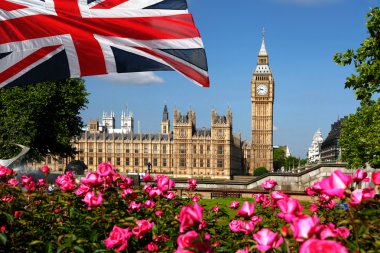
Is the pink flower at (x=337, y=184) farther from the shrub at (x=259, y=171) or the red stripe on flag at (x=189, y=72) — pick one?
the shrub at (x=259, y=171)

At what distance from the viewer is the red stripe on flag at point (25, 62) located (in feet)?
15.6

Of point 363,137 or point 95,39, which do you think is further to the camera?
point 363,137

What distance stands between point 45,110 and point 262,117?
259ft

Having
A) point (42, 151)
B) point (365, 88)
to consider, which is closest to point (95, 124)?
point (42, 151)

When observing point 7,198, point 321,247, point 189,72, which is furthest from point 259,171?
point 321,247

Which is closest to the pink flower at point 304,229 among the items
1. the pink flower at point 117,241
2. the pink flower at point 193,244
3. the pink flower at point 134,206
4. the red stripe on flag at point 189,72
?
the pink flower at point 193,244

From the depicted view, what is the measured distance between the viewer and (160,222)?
4141mm

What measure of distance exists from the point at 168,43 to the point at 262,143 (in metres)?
104

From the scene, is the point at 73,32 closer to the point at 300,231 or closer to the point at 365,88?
the point at 300,231

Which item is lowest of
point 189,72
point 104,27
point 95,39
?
point 189,72

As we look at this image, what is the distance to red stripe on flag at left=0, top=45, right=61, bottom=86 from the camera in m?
4.75

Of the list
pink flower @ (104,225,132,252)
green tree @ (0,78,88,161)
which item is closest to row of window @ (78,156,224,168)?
green tree @ (0,78,88,161)

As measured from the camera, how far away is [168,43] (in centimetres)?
546

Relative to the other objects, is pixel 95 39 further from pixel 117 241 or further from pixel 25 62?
pixel 117 241
